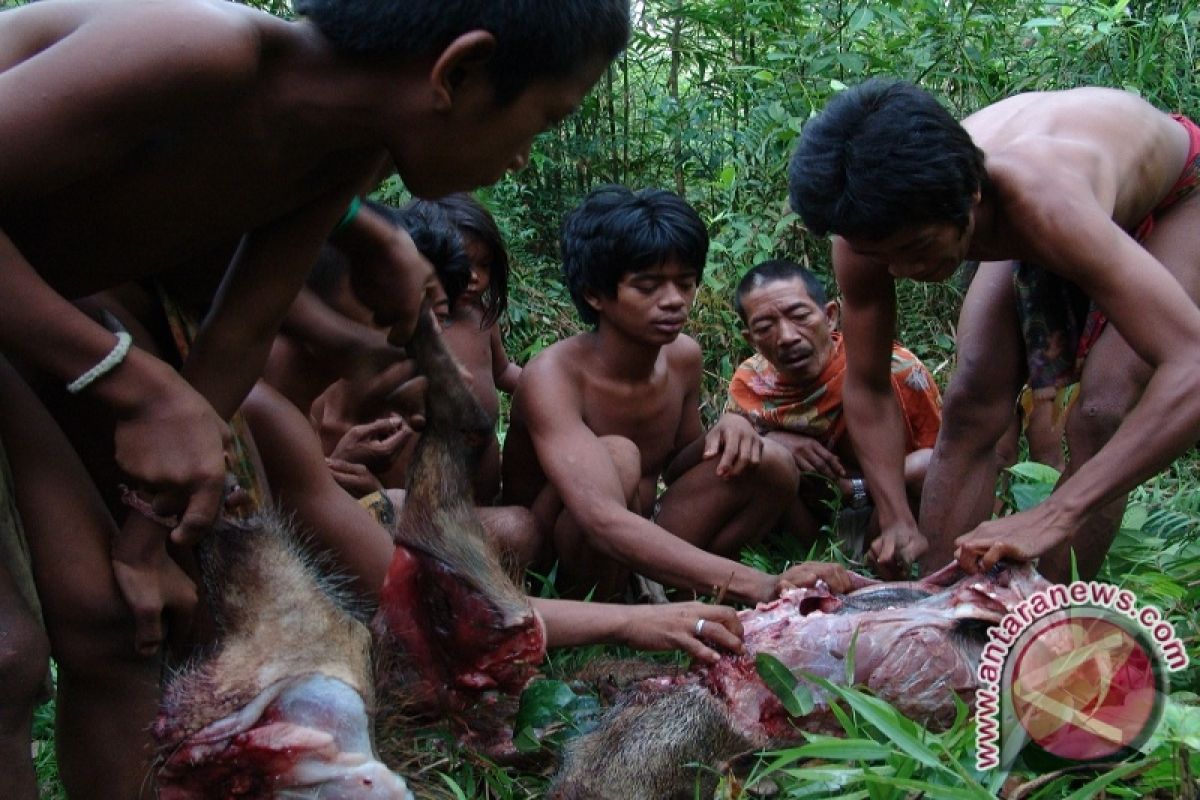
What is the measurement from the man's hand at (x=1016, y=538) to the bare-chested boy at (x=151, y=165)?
1.36 m

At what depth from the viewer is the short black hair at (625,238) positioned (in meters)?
3.78

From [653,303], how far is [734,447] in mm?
525

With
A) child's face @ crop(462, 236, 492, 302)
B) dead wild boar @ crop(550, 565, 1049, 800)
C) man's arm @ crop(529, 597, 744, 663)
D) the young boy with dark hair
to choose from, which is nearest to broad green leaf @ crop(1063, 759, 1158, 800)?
dead wild boar @ crop(550, 565, 1049, 800)

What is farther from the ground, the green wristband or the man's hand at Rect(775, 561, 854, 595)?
the green wristband

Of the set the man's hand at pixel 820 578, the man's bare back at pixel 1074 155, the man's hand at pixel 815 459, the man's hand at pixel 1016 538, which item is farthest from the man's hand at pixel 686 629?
the man's hand at pixel 815 459

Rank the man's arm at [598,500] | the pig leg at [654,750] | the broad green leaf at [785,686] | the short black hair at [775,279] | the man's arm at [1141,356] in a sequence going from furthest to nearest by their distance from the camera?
the short black hair at [775,279], the man's arm at [598,500], the man's arm at [1141,356], the broad green leaf at [785,686], the pig leg at [654,750]

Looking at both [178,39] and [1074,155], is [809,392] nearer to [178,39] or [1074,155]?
[1074,155]

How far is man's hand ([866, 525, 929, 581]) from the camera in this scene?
3549 mm

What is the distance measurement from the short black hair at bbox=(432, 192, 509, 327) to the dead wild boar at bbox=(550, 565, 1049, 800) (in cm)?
219

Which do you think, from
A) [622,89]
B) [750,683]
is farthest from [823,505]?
[622,89]

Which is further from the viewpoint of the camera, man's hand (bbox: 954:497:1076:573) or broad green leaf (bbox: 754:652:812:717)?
man's hand (bbox: 954:497:1076:573)

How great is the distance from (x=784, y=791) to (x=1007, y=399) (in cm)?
192

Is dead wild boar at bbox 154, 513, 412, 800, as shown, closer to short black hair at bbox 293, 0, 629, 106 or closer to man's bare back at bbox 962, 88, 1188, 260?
short black hair at bbox 293, 0, 629, 106

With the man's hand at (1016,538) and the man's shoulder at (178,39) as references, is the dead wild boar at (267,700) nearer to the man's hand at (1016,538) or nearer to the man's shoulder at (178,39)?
the man's shoulder at (178,39)
